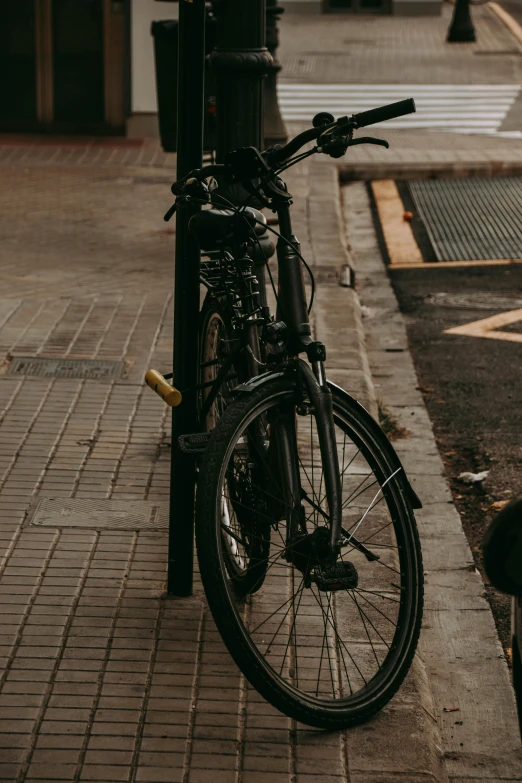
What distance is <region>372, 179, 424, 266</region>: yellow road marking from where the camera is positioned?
396 inches

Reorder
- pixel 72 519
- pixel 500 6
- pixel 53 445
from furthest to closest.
A: 1. pixel 500 6
2. pixel 53 445
3. pixel 72 519

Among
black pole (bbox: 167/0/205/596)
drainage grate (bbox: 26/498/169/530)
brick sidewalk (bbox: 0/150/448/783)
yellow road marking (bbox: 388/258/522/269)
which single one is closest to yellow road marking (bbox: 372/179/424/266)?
yellow road marking (bbox: 388/258/522/269)

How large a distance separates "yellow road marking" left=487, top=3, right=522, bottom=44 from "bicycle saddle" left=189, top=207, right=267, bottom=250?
75.5 feet

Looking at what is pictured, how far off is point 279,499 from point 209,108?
556 cm

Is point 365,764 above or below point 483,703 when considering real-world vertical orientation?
above

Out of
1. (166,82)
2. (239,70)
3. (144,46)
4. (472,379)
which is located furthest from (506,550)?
(144,46)

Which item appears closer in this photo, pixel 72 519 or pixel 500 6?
pixel 72 519

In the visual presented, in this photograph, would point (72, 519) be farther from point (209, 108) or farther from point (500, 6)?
point (500, 6)

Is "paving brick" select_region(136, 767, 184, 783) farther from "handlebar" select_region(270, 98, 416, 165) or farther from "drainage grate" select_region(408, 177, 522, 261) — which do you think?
"drainage grate" select_region(408, 177, 522, 261)

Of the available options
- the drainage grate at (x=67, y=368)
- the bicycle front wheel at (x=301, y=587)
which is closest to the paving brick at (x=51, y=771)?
the bicycle front wheel at (x=301, y=587)

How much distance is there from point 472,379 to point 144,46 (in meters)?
7.80

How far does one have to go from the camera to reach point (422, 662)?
151 inches

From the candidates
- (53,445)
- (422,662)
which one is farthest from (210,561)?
(53,445)

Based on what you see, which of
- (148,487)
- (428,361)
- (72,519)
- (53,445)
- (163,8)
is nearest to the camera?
(72,519)
